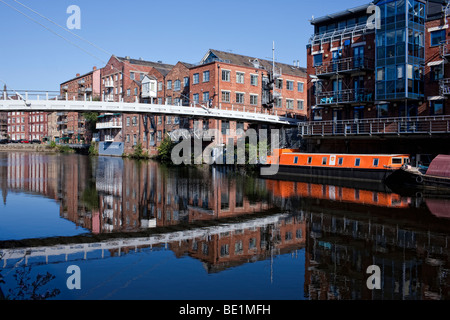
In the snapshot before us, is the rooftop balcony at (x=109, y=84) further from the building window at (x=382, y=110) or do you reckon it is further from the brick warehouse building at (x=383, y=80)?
the building window at (x=382, y=110)

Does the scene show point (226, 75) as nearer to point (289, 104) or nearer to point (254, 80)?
point (254, 80)

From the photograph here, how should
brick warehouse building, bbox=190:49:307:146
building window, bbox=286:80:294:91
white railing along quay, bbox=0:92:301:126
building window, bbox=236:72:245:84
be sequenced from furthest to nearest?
building window, bbox=286:80:294:91, building window, bbox=236:72:245:84, brick warehouse building, bbox=190:49:307:146, white railing along quay, bbox=0:92:301:126

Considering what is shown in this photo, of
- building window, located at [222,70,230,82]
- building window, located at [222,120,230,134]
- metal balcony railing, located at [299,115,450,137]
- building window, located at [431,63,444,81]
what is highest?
building window, located at [222,70,230,82]

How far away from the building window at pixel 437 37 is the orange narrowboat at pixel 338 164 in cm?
881

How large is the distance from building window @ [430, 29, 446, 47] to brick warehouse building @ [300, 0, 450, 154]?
0.23 feet

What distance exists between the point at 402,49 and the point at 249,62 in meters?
25.2

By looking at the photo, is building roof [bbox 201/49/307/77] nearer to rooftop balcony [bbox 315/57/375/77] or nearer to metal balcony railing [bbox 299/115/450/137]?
rooftop balcony [bbox 315/57/375/77]

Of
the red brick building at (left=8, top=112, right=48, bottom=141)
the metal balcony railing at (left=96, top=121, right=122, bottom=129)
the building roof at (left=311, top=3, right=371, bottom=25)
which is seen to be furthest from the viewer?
the red brick building at (left=8, top=112, right=48, bottom=141)

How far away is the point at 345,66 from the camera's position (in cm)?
3588

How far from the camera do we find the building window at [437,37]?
30.4 metres

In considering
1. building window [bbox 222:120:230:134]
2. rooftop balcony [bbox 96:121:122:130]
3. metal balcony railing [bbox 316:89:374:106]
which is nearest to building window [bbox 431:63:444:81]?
metal balcony railing [bbox 316:89:374:106]

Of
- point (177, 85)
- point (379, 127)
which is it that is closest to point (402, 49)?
point (379, 127)

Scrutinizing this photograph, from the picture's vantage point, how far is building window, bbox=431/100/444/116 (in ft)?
99.2

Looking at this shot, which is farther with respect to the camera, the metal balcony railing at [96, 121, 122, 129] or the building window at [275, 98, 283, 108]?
the metal balcony railing at [96, 121, 122, 129]
